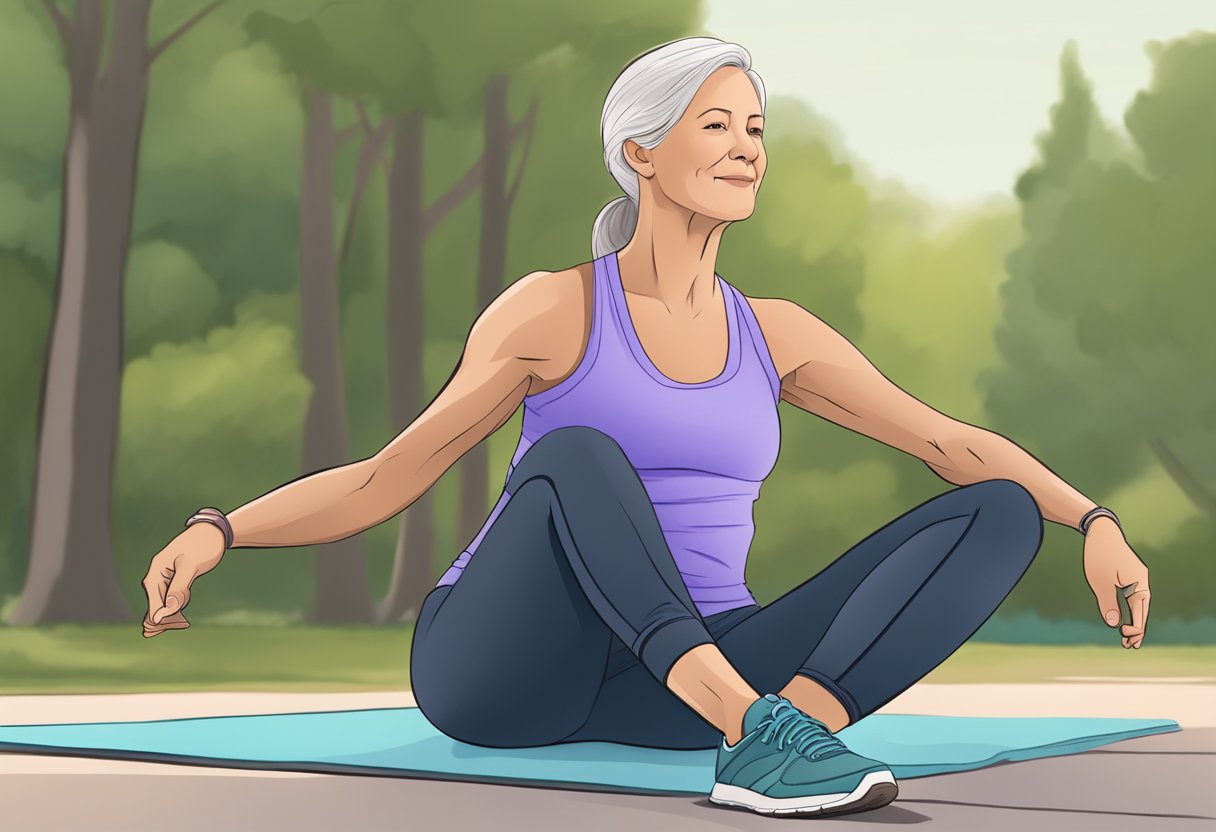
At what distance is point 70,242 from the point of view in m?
7.71

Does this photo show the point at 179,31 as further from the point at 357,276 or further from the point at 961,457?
the point at 961,457

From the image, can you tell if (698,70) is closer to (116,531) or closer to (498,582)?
(498,582)

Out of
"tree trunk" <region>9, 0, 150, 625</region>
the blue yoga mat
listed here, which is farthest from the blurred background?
the blue yoga mat

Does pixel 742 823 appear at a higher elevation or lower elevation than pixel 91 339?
lower

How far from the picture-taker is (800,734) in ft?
6.97

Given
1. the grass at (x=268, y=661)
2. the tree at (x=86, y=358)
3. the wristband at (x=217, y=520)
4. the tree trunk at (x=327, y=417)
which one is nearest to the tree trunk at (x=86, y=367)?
the tree at (x=86, y=358)

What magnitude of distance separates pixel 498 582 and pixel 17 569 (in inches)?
263

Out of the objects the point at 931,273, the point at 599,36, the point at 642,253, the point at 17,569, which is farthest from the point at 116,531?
the point at 642,253

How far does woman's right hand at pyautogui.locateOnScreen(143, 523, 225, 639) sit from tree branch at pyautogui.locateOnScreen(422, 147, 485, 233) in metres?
A: 6.78

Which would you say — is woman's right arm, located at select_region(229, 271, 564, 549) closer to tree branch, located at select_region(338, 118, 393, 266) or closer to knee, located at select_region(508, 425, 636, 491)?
knee, located at select_region(508, 425, 636, 491)

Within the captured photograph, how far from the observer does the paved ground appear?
214 cm

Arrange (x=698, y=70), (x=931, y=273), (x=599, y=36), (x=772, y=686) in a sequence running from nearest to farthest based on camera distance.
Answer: (x=772, y=686), (x=698, y=70), (x=599, y=36), (x=931, y=273)

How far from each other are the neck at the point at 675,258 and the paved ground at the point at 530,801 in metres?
0.95

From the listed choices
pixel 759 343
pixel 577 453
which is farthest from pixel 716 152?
pixel 577 453
